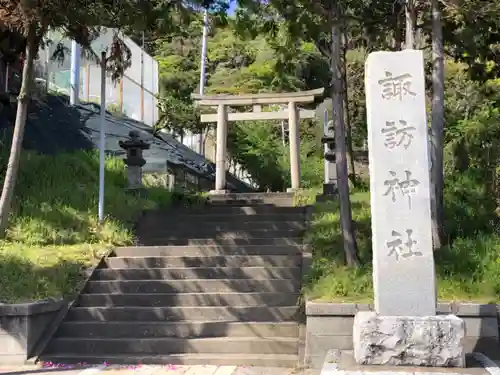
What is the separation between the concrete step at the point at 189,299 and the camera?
27.7ft

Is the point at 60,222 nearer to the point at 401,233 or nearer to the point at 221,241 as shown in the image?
the point at 221,241

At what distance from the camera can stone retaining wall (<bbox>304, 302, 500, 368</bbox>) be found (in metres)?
6.86

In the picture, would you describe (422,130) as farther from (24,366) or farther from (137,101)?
(137,101)

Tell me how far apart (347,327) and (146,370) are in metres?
2.39

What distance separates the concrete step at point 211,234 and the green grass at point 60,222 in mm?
523

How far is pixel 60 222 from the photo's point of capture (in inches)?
408

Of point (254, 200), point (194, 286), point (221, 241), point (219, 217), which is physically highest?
point (254, 200)

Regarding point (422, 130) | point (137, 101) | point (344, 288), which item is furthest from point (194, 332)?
point (137, 101)

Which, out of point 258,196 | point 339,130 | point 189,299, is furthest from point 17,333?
point 258,196

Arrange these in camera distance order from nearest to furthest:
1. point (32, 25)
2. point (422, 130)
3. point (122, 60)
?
point (422, 130)
point (32, 25)
point (122, 60)

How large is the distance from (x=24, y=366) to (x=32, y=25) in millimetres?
5241

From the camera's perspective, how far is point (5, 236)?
384 inches

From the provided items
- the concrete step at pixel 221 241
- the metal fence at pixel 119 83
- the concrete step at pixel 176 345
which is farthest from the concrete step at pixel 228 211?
the metal fence at pixel 119 83

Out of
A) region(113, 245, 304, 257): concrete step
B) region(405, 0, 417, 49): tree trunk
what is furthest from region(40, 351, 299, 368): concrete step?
region(405, 0, 417, 49): tree trunk
